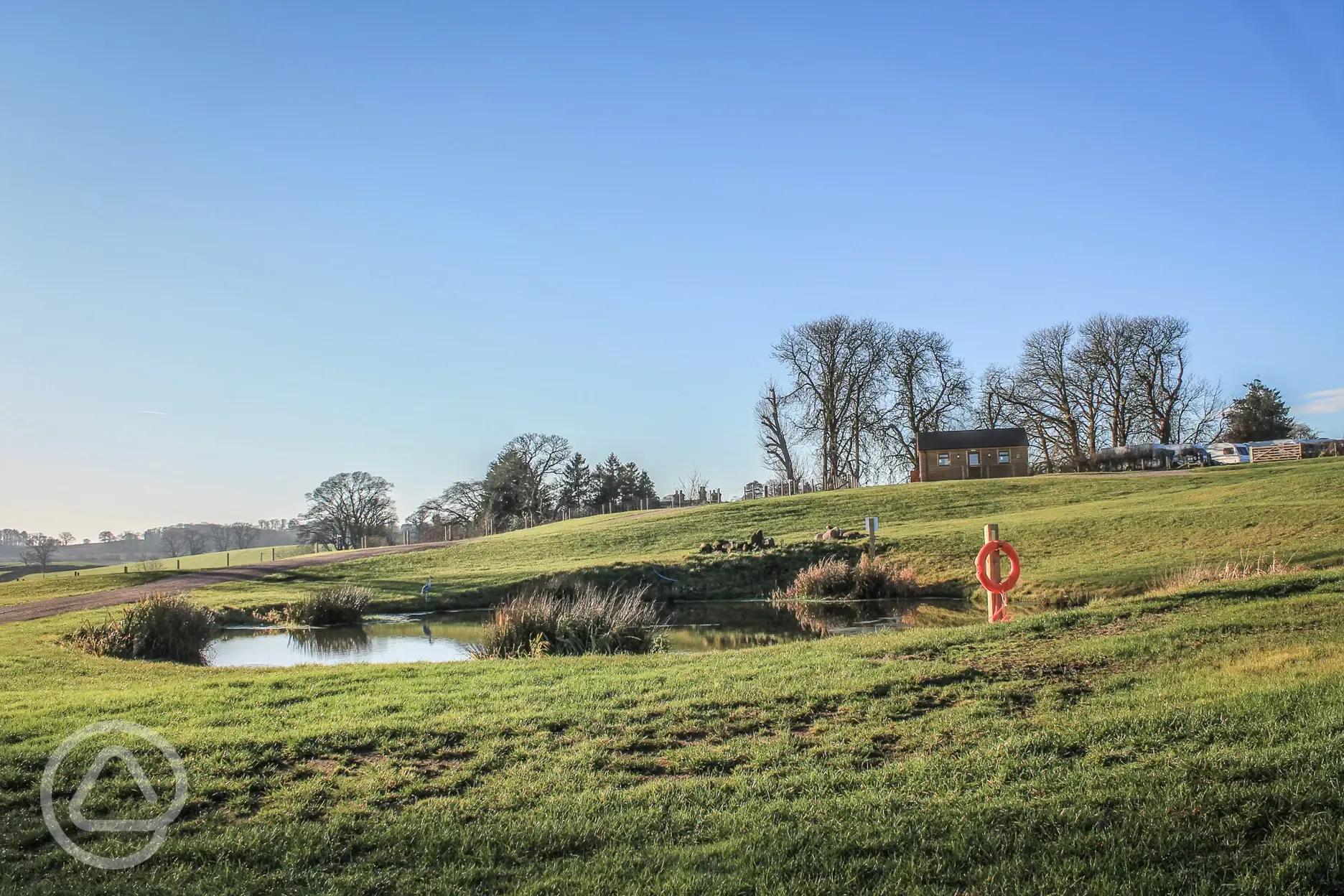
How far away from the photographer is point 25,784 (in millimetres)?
5941

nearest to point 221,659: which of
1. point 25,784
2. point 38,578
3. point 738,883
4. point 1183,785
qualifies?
point 25,784

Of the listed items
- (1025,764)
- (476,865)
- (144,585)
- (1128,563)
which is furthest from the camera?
(144,585)

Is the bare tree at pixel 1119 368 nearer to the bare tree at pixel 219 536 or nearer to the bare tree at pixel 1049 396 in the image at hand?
the bare tree at pixel 1049 396

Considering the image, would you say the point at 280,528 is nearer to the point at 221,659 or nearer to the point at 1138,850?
the point at 221,659

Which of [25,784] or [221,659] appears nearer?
[25,784]

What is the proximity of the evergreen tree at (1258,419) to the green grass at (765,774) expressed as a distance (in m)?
57.3

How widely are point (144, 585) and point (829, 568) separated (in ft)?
70.5

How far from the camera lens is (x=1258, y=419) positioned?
57375 mm

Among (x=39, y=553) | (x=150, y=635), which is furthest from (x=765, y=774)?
(x=39, y=553)

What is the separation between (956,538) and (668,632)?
13.6 metres

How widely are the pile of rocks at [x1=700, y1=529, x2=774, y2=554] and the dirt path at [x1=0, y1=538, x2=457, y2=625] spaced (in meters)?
16.4

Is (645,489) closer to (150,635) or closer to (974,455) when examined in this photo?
(974,455)

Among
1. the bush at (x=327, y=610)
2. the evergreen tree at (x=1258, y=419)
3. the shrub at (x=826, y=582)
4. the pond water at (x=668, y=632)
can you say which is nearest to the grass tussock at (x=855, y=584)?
the shrub at (x=826, y=582)

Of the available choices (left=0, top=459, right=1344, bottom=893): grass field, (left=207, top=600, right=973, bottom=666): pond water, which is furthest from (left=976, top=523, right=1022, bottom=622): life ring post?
(left=207, top=600, right=973, bottom=666): pond water
